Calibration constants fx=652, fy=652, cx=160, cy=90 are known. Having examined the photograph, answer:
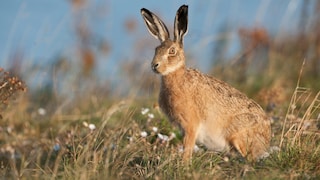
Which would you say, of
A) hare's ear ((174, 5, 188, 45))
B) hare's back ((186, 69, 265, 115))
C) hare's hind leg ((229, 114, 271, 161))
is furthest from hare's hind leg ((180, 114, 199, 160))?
hare's ear ((174, 5, 188, 45))

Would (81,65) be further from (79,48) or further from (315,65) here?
(315,65)

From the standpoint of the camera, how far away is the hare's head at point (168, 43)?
5.95m

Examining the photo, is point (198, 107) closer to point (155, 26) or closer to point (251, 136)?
point (251, 136)

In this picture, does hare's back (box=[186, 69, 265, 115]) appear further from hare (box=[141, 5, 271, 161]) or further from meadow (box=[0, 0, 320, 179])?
meadow (box=[0, 0, 320, 179])

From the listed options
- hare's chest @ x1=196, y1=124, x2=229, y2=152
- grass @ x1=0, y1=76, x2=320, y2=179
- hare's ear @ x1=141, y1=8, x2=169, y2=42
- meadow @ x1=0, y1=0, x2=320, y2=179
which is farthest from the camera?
hare's ear @ x1=141, y1=8, x2=169, y2=42

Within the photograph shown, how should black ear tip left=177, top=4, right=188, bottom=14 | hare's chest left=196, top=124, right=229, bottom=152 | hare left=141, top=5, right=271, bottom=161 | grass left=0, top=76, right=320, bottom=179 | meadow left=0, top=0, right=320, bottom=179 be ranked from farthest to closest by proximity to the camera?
1. hare's chest left=196, top=124, right=229, bottom=152
2. hare left=141, top=5, right=271, bottom=161
3. black ear tip left=177, top=4, right=188, bottom=14
4. meadow left=0, top=0, right=320, bottom=179
5. grass left=0, top=76, right=320, bottom=179

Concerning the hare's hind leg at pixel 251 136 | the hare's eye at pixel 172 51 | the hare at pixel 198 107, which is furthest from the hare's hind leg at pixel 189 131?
the hare's eye at pixel 172 51

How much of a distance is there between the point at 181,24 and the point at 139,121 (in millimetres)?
1532

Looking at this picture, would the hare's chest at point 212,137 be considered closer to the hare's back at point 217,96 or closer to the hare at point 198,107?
the hare at point 198,107

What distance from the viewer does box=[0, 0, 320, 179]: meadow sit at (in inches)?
208

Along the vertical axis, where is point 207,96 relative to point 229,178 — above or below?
above

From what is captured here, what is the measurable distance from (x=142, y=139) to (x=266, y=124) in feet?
3.98

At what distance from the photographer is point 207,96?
20.4 feet

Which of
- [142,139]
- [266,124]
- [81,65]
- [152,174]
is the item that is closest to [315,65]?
[81,65]
